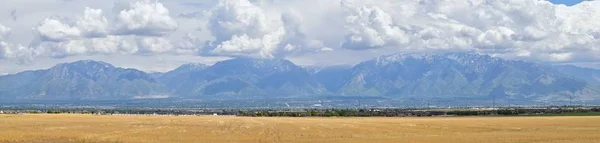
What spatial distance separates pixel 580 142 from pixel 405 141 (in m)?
12.5

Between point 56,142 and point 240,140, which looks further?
point 240,140

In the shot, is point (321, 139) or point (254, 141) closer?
point (254, 141)

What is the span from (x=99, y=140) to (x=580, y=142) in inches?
1366

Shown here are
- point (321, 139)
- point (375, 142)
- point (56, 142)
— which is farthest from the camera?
point (321, 139)

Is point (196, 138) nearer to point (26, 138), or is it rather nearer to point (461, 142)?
point (26, 138)

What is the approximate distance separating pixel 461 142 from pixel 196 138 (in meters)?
20.8

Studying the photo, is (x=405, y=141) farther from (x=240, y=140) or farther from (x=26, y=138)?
(x=26, y=138)

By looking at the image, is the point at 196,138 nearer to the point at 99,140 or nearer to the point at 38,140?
the point at 99,140

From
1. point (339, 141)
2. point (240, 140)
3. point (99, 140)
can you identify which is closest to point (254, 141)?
point (240, 140)

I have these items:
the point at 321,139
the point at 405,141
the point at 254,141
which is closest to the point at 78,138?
the point at 254,141

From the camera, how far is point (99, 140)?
196 feet

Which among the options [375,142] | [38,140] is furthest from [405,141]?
[38,140]

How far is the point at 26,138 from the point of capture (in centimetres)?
6025

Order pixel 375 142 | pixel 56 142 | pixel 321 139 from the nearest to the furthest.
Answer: pixel 56 142 < pixel 375 142 < pixel 321 139
